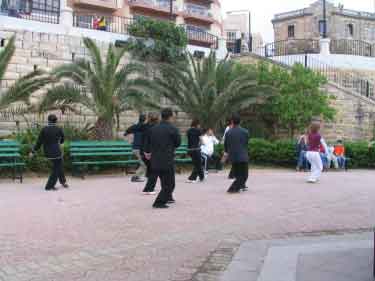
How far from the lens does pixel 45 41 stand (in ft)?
66.9

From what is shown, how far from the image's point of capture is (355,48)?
3294cm

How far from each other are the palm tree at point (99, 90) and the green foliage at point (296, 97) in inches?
268

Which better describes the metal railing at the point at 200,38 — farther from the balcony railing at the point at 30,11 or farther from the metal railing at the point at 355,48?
the balcony railing at the point at 30,11

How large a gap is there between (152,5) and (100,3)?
5213 mm

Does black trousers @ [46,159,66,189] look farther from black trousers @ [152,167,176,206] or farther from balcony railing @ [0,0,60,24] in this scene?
balcony railing @ [0,0,60,24]

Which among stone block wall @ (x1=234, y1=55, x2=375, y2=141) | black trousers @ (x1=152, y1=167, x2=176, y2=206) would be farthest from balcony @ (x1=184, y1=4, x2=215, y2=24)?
black trousers @ (x1=152, y1=167, x2=176, y2=206)

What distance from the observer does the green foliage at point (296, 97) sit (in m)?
21.7

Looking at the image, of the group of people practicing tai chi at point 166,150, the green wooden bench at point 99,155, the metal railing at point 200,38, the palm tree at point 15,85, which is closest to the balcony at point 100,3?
the metal railing at point 200,38

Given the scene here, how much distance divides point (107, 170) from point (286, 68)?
11550 millimetres

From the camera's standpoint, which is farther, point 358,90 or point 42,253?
point 358,90

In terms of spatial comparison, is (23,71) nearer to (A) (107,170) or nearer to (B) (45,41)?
(B) (45,41)

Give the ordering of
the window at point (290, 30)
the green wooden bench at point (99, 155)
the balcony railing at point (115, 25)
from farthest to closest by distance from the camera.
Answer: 1. the window at point (290, 30)
2. the balcony railing at point (115, 25)
3. the green wooden bench at point (99, 155)

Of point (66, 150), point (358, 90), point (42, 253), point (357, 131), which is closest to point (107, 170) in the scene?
A: point (66, 150)

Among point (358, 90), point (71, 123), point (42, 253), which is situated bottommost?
point (42, 253)
